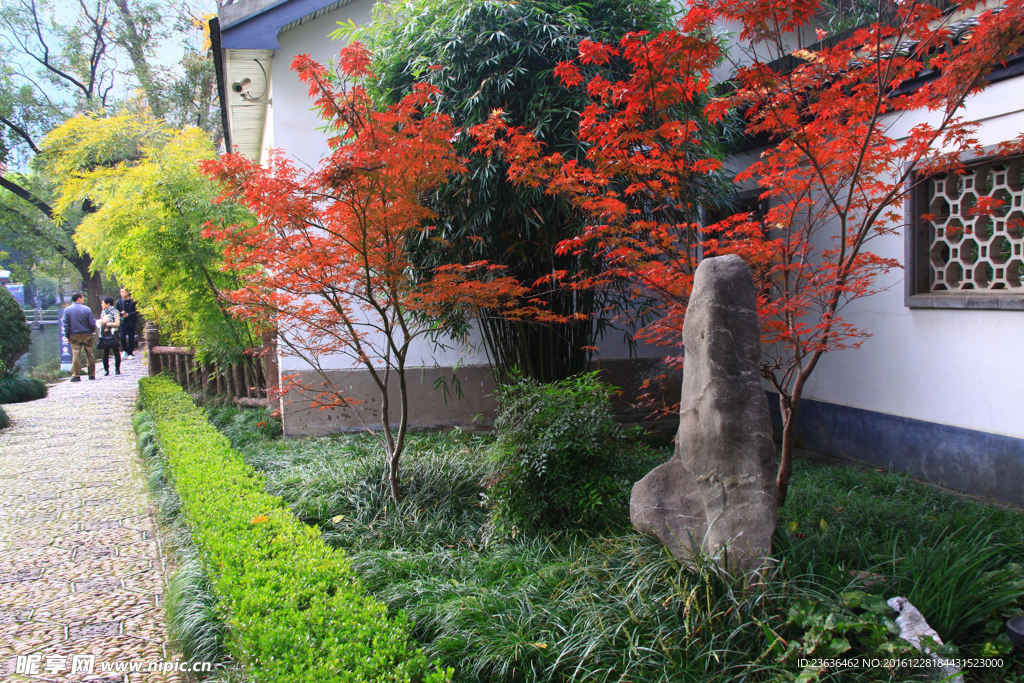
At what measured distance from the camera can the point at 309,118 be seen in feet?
23.9

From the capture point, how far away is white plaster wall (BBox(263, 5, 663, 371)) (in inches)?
283

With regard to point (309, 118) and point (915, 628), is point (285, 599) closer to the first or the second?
point (915, 628)

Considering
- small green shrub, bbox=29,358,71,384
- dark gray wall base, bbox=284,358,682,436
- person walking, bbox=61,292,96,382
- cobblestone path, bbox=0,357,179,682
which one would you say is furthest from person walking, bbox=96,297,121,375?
dark gray wall base, bbox=284,358,682,436

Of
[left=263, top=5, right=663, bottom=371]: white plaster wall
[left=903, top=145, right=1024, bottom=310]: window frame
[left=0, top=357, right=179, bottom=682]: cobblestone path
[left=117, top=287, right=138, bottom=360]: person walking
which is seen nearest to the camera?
[left=0, top=357, right=179, bottom=682]: cobblestone path

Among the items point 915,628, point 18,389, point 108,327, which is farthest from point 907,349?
point 108,327

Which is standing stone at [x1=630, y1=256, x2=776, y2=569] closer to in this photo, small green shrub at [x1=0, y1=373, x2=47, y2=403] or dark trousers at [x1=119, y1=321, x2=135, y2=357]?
small green shrub at [x1=0, y1=373, x2=47, y2=403]

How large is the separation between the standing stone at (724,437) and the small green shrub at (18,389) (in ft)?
39.9

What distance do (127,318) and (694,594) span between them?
17862 mm

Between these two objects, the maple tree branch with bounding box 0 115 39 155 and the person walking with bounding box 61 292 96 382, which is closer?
the person walking with bounding box 61 292 96 382

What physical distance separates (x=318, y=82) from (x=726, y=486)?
11.6 ft

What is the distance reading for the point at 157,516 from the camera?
5035 mm

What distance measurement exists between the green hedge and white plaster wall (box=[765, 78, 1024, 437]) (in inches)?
188

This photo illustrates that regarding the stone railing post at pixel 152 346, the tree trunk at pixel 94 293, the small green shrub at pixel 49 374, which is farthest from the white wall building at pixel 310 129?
the tree trunk at pixel 94 293

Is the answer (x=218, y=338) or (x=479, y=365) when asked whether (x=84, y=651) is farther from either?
Answer: (x=218, y=338)
